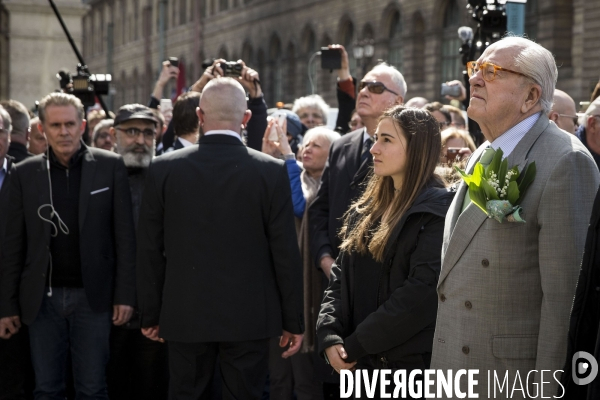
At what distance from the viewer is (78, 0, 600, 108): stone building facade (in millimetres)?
25625

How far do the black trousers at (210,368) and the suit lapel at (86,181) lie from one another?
43.9 inches

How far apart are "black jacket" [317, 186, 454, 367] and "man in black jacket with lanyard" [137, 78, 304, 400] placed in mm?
722

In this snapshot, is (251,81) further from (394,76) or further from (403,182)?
(403,182)

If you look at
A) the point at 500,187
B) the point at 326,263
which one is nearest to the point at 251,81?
the point at 326,263

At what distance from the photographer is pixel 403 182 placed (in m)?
4.36

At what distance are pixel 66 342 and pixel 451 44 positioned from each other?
27233 millimetres

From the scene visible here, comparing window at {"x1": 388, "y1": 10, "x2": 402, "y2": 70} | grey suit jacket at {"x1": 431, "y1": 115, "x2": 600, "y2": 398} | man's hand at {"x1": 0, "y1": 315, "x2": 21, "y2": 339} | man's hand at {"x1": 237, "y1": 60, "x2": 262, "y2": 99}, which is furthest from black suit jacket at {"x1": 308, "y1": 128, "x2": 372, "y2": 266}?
window at {"x1": 388, "y1": 10, "x2": 402, "y2": 70}

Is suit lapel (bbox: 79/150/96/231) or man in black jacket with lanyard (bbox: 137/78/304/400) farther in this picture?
suit lapel (bbox: 79/150/96/231)

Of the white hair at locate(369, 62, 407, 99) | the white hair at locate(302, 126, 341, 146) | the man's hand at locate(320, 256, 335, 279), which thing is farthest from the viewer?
the white hair at locate(302, 126, 341, 146)

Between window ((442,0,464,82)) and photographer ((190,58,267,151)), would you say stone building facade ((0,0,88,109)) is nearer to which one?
photographer ((190,58,267,151))

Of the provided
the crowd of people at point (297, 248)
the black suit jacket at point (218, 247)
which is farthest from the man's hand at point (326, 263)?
the black suit jacket at point (218, 247)

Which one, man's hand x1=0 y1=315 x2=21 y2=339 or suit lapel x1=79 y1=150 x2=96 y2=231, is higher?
suit lapel x1=79 y1=150 x2=96 y2=231

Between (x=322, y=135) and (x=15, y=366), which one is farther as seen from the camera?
(x=322, y=135)

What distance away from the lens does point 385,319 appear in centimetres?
406
